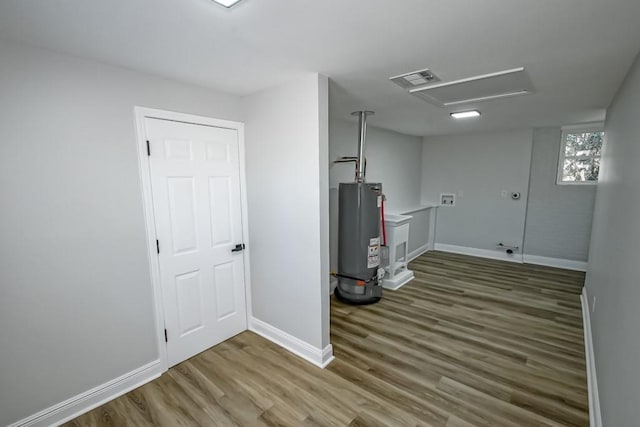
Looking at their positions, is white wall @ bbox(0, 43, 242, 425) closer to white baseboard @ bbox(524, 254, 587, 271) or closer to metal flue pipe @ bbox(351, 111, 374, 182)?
metal flue pipe @ bbox(351, 111, 374, 182)

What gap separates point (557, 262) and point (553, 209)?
35.0 inches

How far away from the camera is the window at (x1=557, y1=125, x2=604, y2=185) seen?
4.38 meters

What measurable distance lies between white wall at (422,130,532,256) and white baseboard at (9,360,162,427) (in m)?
5.31

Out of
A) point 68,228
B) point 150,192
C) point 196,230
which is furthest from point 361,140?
point 68,228

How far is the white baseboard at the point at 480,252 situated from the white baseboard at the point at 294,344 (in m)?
4.14

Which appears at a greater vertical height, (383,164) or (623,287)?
(383,164)

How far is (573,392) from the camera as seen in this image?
205 cm

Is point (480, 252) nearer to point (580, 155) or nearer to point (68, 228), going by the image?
point (580, 155)

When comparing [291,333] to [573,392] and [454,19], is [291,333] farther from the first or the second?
[454,19]

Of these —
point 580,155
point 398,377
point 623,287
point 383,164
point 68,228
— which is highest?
point 580,155

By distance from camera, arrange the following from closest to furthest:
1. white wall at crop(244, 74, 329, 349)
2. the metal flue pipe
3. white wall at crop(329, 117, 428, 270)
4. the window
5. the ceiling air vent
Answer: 1. the ceiling air vent
2. white wall at crop(244, 74, 329, 349)
3. the metal flue pipe
4. white wall at crop(329, 117, 428, 270)
5. the window

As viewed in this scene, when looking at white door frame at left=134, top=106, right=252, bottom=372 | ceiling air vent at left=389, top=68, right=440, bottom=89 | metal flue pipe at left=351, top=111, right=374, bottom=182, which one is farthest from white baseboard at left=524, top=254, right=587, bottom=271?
white door frame at left=134, top=106, right=252, bottom=372

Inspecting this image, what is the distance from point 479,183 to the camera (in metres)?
5.32

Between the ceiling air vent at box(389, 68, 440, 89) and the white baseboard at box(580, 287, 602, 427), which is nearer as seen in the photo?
the white baseboard at box(580, 287, 602, 427)
